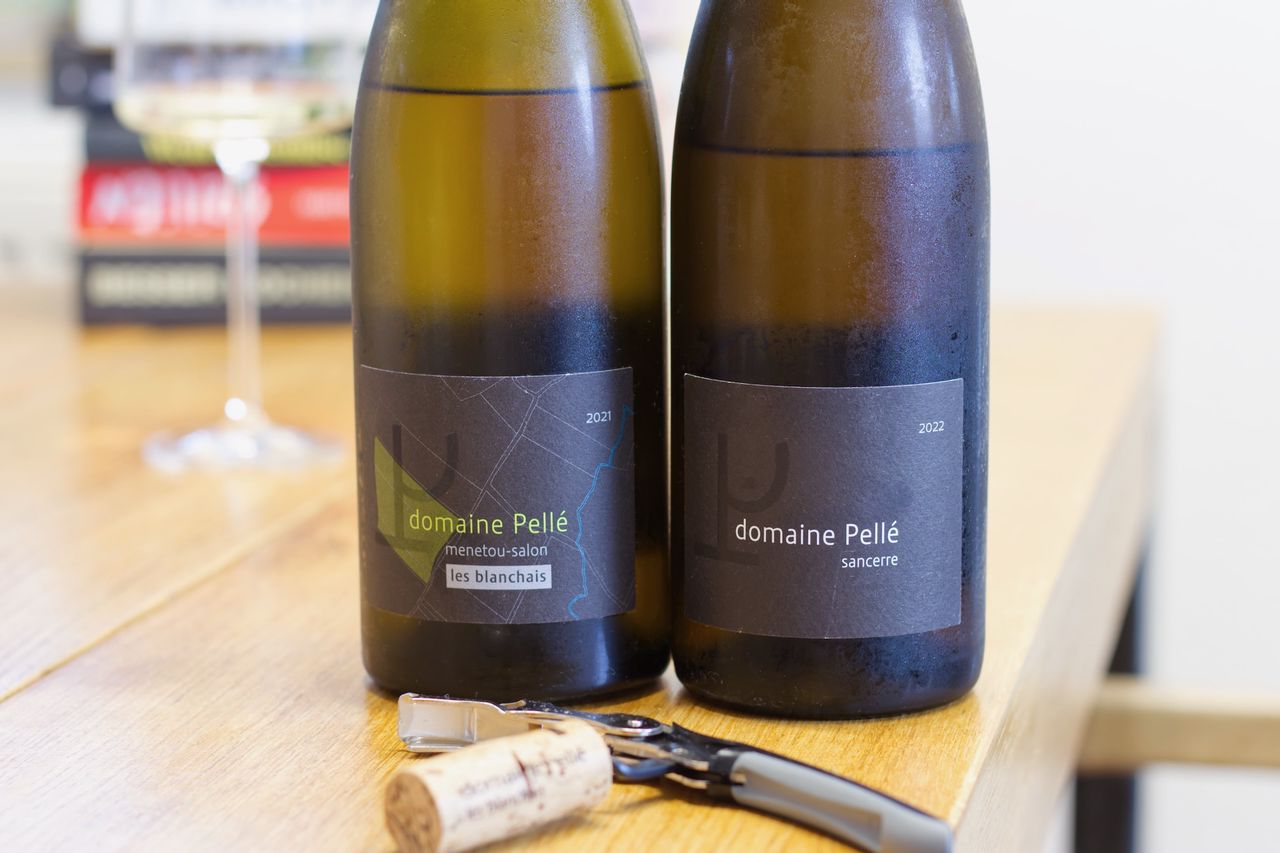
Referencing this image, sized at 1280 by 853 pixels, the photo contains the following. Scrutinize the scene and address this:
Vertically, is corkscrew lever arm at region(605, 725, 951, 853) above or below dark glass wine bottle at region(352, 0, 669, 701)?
below

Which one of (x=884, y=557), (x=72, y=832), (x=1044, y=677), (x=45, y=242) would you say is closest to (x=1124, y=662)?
(x=1044, y=677)

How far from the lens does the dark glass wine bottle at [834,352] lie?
499 mm

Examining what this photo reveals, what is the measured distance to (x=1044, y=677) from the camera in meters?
0.64

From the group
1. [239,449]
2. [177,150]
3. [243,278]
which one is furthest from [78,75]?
[239,449]

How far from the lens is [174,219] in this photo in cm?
147

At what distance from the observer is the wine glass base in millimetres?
1008

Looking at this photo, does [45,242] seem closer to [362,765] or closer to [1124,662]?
[1124,662]

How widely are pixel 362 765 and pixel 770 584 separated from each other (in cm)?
13

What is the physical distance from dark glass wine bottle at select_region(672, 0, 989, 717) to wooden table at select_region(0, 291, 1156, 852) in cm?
4

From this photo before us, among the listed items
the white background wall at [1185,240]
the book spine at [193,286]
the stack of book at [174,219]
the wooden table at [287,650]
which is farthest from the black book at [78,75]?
the white background wall at [1185,240]

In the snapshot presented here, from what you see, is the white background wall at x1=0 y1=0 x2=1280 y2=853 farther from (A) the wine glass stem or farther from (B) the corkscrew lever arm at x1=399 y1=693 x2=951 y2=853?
(B) the corkscrew lever arm at x1=399 y1=693 x2=951 y2=853

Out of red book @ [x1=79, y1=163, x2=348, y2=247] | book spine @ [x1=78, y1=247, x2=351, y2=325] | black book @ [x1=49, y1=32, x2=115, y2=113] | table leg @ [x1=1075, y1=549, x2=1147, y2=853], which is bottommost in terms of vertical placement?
table leg @ [x1=1075, y1=549, x2=1147, y2=853]

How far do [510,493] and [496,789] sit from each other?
109 millimetres

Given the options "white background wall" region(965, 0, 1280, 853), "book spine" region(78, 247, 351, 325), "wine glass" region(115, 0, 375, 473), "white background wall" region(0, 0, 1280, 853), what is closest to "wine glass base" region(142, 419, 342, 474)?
"wine glass" region(115, 0, 375, 473)
